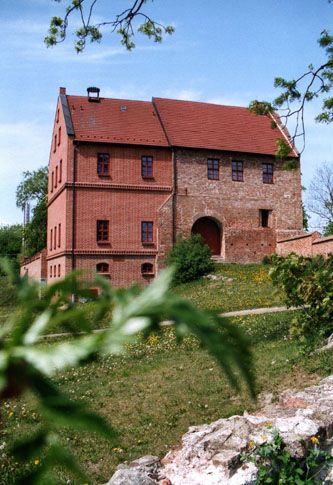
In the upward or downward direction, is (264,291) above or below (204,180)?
below

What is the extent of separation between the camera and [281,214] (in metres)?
31.0

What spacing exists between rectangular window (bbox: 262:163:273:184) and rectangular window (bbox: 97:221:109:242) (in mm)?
10981

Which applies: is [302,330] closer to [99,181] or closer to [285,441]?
[285,441]

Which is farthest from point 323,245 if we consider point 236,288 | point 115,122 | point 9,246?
point 9,246

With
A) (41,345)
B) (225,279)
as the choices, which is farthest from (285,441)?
(225,279)

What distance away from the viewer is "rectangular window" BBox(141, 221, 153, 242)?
28.6m

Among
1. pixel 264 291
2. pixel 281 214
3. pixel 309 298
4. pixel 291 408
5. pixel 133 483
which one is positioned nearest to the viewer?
pixel 133 483

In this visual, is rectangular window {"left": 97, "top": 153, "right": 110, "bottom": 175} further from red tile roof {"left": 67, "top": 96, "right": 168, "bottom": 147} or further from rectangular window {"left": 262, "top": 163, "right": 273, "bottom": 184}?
rectangular window {"left": 262, "top": 163, "right": 273, "bottom": 184}

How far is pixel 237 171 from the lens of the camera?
30531 mm

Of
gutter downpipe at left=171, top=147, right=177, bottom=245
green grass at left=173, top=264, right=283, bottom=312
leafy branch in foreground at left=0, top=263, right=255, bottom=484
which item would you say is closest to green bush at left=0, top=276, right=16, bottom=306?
leafy branch in foreground at left=0, top=263, right=255, bottom=484

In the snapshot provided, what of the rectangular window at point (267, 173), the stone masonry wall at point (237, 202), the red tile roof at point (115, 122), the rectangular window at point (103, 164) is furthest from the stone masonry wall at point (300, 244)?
the rectangular window at point (103, 164)

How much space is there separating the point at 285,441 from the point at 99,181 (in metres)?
24.7

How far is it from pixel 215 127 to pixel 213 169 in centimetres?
367

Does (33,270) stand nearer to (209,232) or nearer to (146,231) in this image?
(146,231)
